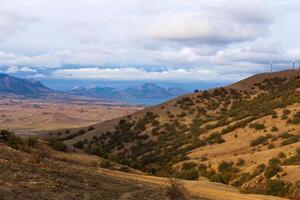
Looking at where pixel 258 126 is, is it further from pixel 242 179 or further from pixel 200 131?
pixel 242 179

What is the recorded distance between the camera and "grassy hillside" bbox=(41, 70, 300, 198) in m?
46.4

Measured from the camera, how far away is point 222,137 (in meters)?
67.9

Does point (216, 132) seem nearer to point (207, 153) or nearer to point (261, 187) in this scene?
point (207, 153)

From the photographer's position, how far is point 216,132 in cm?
7119

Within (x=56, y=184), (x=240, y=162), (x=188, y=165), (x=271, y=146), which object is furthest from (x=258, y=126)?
(x=56, y=184)

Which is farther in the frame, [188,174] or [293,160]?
[188,174]

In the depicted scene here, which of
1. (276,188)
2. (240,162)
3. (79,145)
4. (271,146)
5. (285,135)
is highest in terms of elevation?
(285,135)

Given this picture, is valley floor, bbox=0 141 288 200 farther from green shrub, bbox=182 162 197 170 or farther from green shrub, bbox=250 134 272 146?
green shrub, bbox=250 134 272 146

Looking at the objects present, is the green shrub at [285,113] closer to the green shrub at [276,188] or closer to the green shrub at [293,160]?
the green shrub at [293,160]

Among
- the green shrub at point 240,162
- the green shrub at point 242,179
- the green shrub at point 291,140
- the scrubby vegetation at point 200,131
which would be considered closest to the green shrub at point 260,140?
the scrubby vegetation at point 200,131

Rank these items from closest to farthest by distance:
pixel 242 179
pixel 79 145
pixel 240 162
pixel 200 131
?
pixel 242 179
pixel 240 162
pixel 200 131
pixel 79 145

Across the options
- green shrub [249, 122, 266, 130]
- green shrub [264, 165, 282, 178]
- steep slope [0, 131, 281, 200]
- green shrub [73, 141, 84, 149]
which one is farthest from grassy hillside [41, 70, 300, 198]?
steep slope [0, 131, 281, 200]

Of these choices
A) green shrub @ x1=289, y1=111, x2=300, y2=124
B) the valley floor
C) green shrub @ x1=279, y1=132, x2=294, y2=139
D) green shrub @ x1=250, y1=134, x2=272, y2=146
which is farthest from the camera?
green shrub @ x1=289, y1=111, x2=300, y2=124

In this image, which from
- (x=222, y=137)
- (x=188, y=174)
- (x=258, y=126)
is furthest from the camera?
(x=222, y=137)
